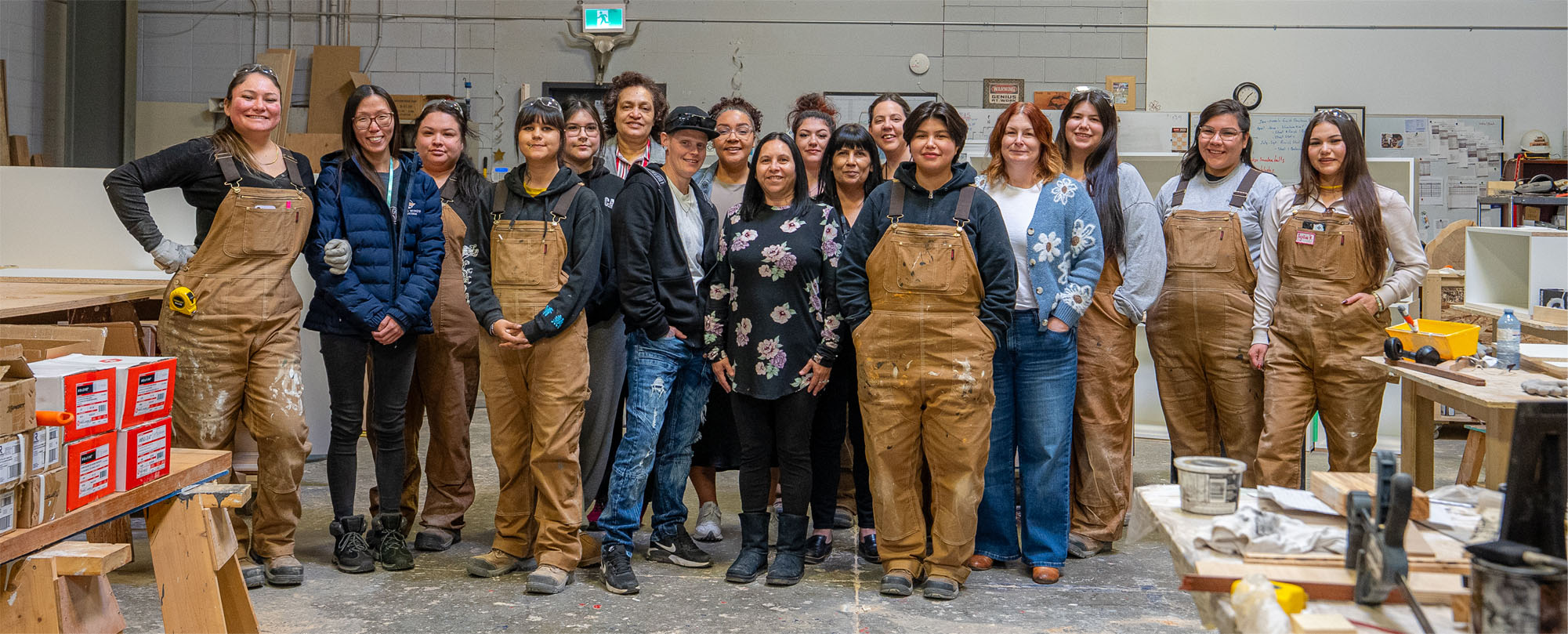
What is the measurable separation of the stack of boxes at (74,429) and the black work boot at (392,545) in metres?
1.00

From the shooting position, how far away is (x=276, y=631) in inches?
112

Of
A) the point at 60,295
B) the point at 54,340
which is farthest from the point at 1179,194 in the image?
the point at 60,295

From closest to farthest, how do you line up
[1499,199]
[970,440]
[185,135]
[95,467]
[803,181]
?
Answer: [95,467] < [970,440] < [803,181] < [1499,199] < [185,135]

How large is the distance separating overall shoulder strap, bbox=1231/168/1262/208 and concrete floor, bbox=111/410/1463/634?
3.91 ft

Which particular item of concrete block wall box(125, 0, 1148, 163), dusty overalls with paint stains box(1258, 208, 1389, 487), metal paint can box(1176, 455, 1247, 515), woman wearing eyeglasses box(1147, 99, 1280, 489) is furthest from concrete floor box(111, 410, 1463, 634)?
concrete block wall box(125, 0, 1148, 163)

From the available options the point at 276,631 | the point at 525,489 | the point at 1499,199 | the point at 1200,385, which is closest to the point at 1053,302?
the point at 1200,385

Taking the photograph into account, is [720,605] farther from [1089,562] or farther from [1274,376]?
[1274,376]

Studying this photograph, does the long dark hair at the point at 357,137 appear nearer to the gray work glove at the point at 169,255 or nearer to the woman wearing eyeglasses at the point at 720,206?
the gray work glove at the point at 169,255

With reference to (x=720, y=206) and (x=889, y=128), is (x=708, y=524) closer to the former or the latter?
(x=720, y=206)

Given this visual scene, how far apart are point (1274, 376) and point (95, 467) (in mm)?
3216

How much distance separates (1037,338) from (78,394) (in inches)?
96.3

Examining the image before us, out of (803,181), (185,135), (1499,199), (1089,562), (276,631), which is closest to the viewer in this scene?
(276,631)

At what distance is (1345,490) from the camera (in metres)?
1.83

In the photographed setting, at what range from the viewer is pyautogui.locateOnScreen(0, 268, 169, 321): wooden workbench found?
346 cm
